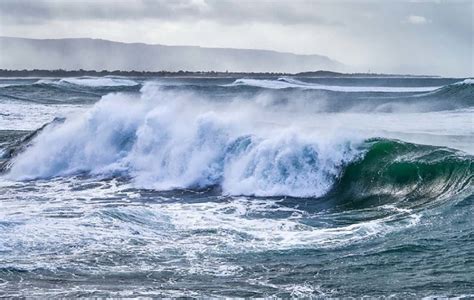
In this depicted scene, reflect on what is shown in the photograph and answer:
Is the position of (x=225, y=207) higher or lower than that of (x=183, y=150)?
lower

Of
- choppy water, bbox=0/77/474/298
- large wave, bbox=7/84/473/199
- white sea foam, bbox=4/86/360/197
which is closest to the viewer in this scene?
choppy water, bbox=0/77/474/298

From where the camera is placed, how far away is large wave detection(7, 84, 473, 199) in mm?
17688

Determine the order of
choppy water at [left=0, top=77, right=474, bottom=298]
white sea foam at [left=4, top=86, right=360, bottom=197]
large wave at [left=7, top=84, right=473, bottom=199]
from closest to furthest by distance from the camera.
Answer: choppy water at [left=0, top=77, right=474, bottom=298]
large wave at [left=7, top=84, right=473, bottom=199]
white sea foam at [left=4, top=86, right=360, bottom=197]

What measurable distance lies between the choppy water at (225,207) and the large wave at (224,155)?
5 cm

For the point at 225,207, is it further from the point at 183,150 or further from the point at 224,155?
the point at 183,150

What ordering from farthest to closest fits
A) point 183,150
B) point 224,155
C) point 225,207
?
point 183,150 → point 224,155 → point 225,207

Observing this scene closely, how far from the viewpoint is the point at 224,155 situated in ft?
67.0

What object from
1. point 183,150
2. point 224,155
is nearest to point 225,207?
point 224,155

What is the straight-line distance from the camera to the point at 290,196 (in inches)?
685

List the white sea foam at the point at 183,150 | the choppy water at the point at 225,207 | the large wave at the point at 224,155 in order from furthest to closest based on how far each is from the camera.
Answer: the white sea foam at the point at 183,150, the large wave at the point at 224,155, the choppy water at the point at 225,207

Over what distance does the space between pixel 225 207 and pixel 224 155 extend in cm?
459

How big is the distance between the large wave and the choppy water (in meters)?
0.05

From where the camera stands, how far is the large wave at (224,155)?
1769 cm

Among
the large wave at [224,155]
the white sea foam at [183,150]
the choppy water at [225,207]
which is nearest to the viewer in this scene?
the choppy water at [225,207]
